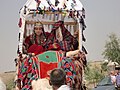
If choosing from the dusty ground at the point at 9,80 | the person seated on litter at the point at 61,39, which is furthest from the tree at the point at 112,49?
the person seated on litter at the point at 61,39

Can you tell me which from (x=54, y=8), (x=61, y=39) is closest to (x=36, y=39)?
(x=61, y=39)

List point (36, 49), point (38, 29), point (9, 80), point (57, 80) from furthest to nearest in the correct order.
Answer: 1. point (9, 80)
2. point (38, 29)
3. point (36, 49)
4. point (57, 80)

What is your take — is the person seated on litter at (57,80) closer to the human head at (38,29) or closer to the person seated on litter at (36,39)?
the person seated on litter at (36,39)

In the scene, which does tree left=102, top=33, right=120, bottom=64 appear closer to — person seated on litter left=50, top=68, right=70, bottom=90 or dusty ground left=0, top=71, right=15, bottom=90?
dusty ground left=0, top=71, right=15, bottom=90

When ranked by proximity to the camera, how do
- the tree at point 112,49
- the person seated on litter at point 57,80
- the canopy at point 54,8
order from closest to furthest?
the person seated on litter at point 57,80, the canopy at point 54,8, the tree at point 112,49

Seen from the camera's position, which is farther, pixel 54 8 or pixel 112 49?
pixel 112 49

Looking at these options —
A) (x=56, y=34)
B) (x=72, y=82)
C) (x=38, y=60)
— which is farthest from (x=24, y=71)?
(x=56, y=34)

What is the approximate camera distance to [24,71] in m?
8.73

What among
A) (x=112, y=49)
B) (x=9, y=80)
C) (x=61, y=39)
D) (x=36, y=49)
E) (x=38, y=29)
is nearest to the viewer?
(x=36, y=49)

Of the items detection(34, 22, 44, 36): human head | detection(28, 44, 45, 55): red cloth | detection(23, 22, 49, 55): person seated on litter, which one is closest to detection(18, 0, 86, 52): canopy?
detection(23, 22, 49, 55): person seated on litter

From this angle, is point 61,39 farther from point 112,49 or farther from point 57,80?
point 112,49

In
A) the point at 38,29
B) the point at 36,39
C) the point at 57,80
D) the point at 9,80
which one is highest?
the point at 57,80

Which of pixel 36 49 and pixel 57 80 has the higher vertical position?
pixel 57 80

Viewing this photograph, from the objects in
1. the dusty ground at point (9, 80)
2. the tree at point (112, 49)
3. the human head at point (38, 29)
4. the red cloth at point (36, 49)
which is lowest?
the dusty ground at point (9, 80)
